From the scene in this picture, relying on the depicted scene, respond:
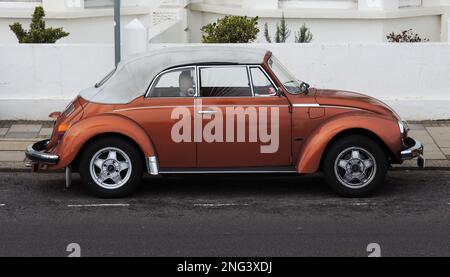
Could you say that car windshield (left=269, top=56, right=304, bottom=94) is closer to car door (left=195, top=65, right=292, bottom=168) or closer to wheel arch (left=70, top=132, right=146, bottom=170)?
car door (left=195, top=65, right=292, bottom=168)

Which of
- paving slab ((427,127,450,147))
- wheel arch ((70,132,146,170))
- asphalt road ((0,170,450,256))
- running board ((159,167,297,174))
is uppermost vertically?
wheel arch ((70,132,146,170))

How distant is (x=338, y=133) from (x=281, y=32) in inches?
284

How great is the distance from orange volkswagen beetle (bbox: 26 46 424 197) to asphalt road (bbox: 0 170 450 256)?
1.13 ft

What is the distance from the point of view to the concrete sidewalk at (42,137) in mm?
11555

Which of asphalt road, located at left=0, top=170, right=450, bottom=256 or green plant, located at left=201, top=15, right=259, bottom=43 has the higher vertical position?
green plant, located at left=201, top=15, right=259, bottom=43

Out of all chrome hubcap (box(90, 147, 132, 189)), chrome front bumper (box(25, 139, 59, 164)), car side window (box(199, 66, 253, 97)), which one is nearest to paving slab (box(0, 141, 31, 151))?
chrome front bumper (box(25, 139, 59, 164))

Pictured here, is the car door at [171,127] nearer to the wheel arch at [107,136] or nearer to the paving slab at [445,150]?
the wheel arch at [107,136]

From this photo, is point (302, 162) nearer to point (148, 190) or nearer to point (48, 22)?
point (148, 190)

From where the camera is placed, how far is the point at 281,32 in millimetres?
16547

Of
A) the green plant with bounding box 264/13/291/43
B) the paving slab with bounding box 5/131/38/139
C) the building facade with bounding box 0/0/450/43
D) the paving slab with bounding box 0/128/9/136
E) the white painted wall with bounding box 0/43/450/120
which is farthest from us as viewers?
the building facade with bounding box 0/0/450/43

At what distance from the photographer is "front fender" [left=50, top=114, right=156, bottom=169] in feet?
31.5

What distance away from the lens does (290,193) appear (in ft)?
33.2
